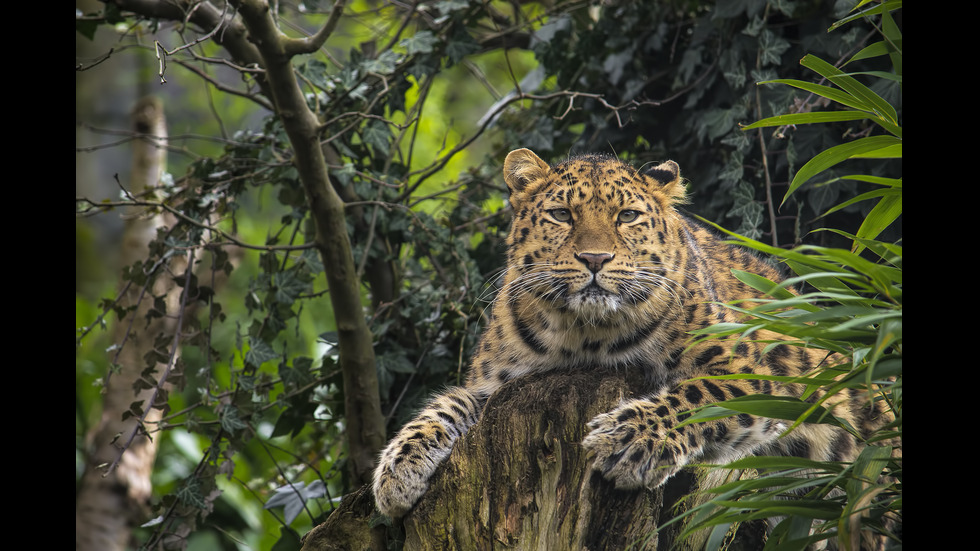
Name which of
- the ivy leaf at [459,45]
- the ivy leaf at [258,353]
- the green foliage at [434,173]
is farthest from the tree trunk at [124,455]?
the ivy leaf at [459,45]

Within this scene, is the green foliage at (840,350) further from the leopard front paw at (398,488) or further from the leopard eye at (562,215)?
the leopard eye at (562,215)

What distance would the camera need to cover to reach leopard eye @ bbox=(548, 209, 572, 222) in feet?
13.6

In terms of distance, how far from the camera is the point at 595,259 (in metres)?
3.86

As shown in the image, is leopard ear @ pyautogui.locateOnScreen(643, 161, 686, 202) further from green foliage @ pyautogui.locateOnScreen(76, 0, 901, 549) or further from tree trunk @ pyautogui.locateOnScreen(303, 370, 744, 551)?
tree trunk @ pyautogui.locateOnScreen(303, 370, 744, 551)

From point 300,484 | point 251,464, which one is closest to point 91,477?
point 251,464

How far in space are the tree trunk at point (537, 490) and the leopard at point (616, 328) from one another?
0.16 m

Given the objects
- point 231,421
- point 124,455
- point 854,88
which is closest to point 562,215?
point 854,88

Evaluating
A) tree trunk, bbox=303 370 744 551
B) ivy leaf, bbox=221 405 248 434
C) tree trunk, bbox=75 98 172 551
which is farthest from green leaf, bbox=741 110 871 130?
tree trunk, bbox=75 98 172 551

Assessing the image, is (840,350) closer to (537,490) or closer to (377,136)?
(537,490)

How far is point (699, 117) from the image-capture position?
17.7 ft

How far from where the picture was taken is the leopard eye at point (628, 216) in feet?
13.6

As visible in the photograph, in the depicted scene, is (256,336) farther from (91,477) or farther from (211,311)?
(91,477)

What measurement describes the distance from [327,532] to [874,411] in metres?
2.67
